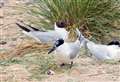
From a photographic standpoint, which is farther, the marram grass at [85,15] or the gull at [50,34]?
the marram grass at [85,15]

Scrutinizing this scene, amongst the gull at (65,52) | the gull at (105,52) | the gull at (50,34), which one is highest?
the gull at (65,52)

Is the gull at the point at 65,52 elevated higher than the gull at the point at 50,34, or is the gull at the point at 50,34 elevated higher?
Result: the gull at the point at 65,52

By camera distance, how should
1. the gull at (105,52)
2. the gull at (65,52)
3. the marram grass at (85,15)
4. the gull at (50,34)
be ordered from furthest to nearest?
the marram grass at (85,15)
the gull at (50,34)
the gull at (105,52)
the gull at (65,52)

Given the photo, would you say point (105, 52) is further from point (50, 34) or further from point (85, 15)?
point (85, 15)

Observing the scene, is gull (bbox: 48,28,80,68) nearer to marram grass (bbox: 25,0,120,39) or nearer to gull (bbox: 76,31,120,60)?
gull (bbox: 76,31,120,60)

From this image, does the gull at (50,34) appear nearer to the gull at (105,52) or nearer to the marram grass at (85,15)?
the marram grass at (85,15)

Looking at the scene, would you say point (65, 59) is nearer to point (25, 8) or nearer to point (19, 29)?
point (19, 29)

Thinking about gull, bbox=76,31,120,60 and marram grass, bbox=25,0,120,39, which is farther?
marram grass, bbox=25,0,120,39

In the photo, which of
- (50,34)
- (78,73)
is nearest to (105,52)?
(78,73)

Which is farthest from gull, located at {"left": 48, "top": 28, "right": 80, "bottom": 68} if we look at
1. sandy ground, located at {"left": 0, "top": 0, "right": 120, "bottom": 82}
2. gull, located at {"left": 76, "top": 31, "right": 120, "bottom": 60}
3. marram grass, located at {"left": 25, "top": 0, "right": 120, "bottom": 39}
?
marram grass, located at {"left": 25, "top": 0, "right": 120, "bottom": 39}

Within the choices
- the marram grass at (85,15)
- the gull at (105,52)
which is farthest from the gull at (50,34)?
the gull at (105,52)

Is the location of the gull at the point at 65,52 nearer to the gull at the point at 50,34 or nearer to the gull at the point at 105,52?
the gull at the point at 105,52

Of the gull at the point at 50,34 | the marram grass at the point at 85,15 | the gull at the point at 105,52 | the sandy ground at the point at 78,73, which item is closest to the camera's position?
the sandy ground at the point at 78,73

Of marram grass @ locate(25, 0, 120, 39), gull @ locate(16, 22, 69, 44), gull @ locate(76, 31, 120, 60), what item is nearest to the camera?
gull @ locate(76, 31, 120, 60)
